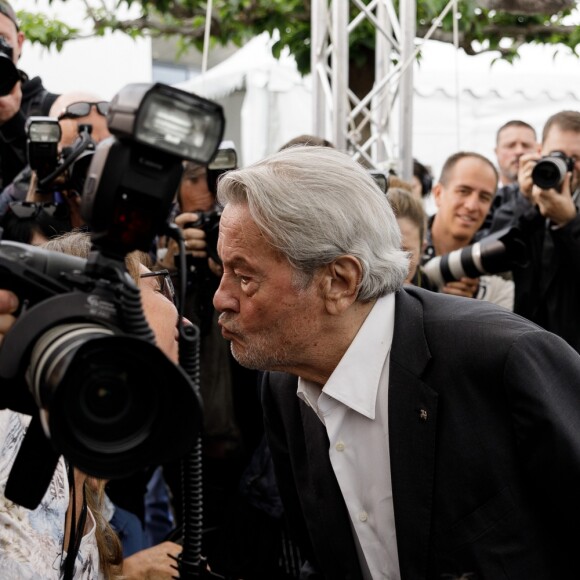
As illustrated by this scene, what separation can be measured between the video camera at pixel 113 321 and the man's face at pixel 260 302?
764 mm

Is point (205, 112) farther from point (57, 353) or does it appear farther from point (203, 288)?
point (203, 288)

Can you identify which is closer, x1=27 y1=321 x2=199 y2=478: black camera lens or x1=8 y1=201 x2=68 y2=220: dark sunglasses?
x1=27 y1=321 x2=199 y2=478: black camera lens

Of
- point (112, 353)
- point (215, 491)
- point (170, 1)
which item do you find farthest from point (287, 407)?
point (170, 1)

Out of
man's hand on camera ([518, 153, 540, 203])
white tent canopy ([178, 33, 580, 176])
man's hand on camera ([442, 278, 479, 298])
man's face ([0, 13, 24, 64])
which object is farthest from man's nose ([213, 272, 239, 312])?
white tent canopy ([178, 33, 580, 176])

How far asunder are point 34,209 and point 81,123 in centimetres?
50

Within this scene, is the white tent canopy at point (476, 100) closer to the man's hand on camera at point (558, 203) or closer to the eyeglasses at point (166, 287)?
the man's hand on camera at point (558, 203)

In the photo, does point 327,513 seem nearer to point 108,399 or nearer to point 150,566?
point 150,566

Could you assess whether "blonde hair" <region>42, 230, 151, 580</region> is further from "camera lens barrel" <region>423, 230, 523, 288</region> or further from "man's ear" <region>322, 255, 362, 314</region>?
"camera lens barrel" <region>423, 230, 523, 288</region>

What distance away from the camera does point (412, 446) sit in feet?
6.78

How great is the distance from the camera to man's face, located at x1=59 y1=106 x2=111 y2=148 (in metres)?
3.51

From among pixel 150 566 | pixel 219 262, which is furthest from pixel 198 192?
pixel 150 566

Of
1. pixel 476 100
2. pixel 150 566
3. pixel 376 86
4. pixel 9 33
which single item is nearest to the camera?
pixel 150 566

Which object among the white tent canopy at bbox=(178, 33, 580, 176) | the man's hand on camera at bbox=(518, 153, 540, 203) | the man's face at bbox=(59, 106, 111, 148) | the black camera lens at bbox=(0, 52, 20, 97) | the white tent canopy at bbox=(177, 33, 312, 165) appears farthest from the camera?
the white tent canopy at bbox=(178, 33, 580, 176)

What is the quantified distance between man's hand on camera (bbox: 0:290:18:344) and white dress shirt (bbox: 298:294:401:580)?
98cm
